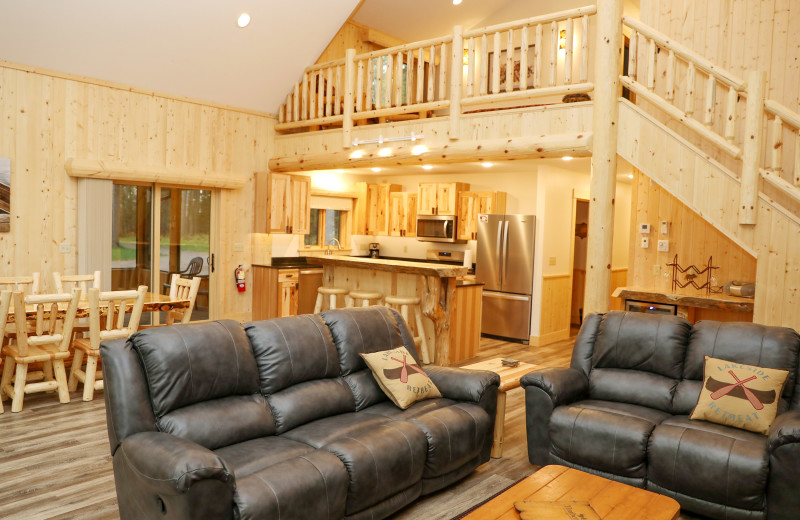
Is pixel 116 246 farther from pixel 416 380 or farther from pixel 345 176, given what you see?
pixel 416 380

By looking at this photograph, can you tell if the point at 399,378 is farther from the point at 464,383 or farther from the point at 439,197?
the point at 439,197

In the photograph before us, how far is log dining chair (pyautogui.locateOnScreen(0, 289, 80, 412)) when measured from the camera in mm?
4508

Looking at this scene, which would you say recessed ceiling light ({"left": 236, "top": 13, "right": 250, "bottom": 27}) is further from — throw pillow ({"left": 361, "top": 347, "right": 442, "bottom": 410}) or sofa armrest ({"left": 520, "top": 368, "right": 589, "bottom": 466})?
sofa armrest ({"left": 520, "top": 368, "right": 589, "bottom": 466})

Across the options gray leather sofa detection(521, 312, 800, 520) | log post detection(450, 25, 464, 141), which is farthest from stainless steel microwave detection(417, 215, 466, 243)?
gray leather sofa detection(521, 312, 800, 520)

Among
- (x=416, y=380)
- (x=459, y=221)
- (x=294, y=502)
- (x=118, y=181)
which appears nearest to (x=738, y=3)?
(x=459, y=221)

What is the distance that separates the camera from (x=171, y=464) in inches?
93.4

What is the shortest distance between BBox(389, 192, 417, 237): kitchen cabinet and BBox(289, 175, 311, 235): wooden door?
5.04 ft

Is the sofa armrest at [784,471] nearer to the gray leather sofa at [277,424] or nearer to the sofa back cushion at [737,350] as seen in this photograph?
the sofa back cushion at [737,350]

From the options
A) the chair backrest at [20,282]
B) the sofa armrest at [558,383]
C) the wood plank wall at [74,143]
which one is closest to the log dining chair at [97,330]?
the chair backrest at [20,282]

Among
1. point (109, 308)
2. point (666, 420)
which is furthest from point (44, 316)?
point (666, 420)

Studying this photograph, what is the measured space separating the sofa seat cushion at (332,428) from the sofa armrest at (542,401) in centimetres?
99

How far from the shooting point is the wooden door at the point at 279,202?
853cm

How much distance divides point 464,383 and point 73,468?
7.91 feet

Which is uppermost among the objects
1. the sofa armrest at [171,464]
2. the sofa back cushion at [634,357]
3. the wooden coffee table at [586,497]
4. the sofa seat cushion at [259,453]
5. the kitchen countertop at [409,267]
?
the kitchen countertop at [409,267]
